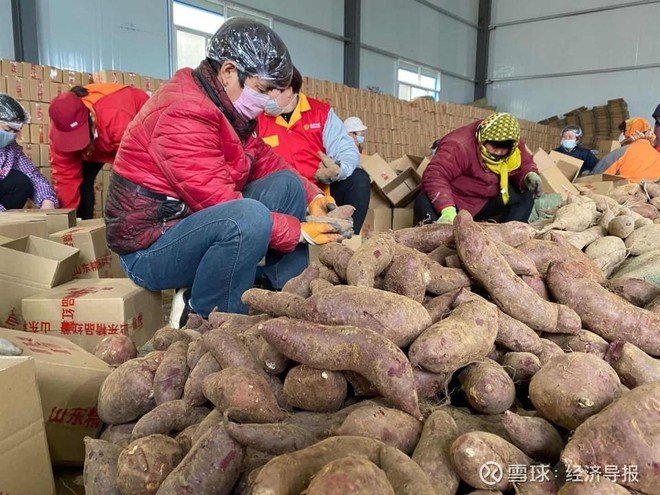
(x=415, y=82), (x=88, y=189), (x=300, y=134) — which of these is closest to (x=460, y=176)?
(x=300, y=134)

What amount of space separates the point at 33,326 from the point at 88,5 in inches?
182

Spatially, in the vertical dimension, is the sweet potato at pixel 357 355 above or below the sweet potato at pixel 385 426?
above

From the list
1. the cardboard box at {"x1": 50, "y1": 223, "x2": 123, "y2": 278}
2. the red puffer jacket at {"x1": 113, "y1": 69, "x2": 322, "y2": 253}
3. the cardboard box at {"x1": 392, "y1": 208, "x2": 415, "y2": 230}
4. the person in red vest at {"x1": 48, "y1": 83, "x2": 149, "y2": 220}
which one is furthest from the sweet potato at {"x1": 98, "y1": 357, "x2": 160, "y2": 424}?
the cardboard box at {"x1": 392, "y1": 208, "x2": 415, "y2": 230}

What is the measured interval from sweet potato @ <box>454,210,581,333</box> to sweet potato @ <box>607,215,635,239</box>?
4.26 ft

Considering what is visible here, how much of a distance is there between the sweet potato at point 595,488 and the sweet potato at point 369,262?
680 mm

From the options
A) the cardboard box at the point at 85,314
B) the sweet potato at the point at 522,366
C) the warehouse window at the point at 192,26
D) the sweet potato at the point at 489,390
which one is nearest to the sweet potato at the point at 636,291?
the sweet potato at the point at 522,366

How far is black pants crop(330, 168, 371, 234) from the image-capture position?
3844mm

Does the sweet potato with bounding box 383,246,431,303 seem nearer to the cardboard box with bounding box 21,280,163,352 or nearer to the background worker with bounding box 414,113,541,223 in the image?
the cardboard box with bounding box 21,280,163,352

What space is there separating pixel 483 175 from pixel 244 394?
3188mm

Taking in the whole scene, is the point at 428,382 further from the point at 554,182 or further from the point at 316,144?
the point at 554,182

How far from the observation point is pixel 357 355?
3.55ft

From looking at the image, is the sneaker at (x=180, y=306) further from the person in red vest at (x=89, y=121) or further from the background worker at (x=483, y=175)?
the background worker at (x=483, y=175)

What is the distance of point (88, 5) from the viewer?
546 cm

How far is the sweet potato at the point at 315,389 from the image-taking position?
112 centimetres
